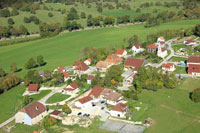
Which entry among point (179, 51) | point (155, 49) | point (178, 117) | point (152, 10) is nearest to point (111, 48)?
point (155, 49)

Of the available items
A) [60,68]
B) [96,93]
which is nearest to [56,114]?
[96,93]

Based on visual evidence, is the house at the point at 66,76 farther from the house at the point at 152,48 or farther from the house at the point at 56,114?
the house at the point at 152,48

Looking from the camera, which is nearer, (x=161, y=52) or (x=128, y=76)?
(x=128, y=76)

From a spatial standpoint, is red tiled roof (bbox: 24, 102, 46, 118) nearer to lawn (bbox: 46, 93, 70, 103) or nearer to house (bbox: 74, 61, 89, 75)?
lawn (bbox: 46, 93, 70, 103)

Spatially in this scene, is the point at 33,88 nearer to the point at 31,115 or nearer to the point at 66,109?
the point at 31,115

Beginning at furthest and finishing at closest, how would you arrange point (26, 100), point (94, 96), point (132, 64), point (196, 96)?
point (132, 64) → point (26, 100) → point (94, 96) → point (196, 96)
